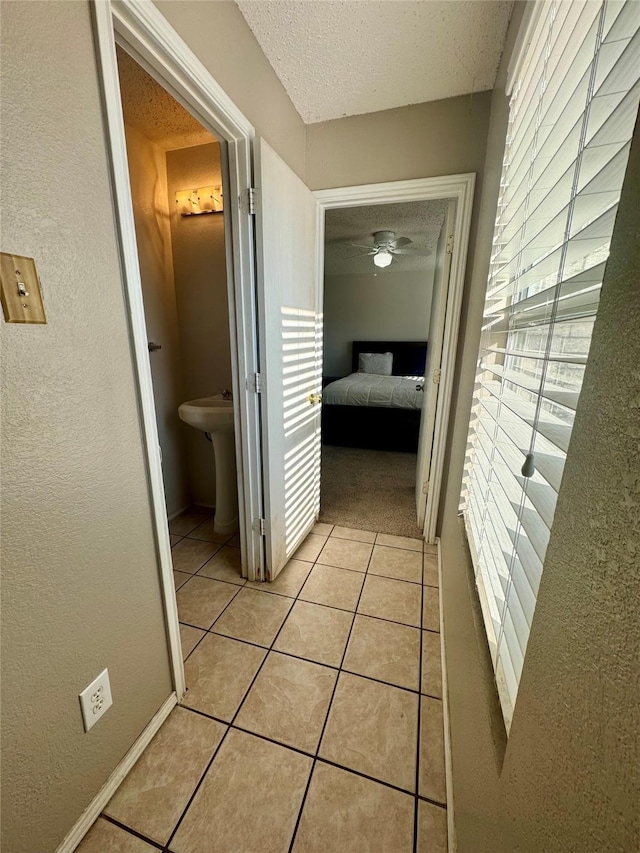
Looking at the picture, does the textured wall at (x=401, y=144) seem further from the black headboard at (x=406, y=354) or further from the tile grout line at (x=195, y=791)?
the black headboard at (x=406, y=354)

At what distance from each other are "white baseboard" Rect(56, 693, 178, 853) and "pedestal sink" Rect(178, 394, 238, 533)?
118cm

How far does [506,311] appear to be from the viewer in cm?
96

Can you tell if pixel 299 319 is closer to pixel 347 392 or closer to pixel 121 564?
pixel 121 564

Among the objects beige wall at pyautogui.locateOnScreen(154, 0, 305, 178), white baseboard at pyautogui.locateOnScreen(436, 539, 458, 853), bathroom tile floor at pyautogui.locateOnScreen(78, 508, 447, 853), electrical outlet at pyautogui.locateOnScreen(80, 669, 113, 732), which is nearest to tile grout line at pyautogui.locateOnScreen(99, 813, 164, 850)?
bathroom tile floor at pyautogui.locateOnScreen(78, 508, 447, 853)

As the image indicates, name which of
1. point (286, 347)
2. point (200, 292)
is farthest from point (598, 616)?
point (200, 292)

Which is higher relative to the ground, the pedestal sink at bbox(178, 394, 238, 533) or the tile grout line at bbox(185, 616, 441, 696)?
the pedestal sink at bbox(178, 394, 238, 533)

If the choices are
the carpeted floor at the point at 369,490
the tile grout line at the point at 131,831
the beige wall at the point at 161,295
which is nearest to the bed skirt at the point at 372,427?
the carpeted floor at the point at 369,490

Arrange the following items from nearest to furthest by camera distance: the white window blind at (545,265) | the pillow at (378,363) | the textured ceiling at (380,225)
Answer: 1. the white window blind at (545,265)
2. the textured ceiling at (380,225)
3. the pillow at (378,363)

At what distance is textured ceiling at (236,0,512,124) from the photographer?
127 centimetres

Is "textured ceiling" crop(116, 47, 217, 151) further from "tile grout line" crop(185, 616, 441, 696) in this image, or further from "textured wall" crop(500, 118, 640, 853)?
"tile grout line" crop(185, 616, 441, 696)

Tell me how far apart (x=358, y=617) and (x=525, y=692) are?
4.25 ft

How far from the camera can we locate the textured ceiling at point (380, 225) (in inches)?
127

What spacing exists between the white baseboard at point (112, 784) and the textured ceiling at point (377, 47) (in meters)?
2.59

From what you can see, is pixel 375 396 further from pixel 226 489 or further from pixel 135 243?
pixel 135 243
